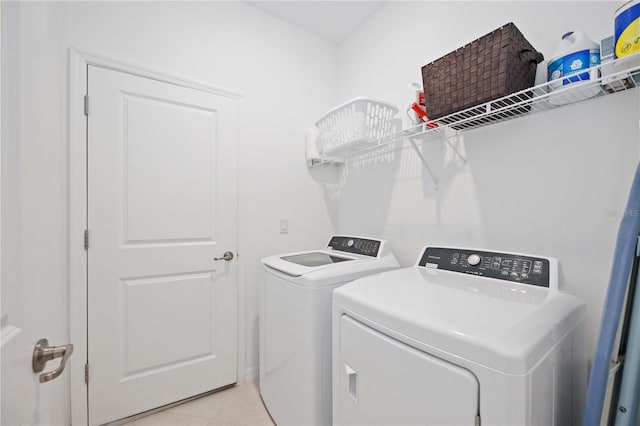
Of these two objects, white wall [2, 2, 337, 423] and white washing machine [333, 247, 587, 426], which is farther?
white washing machine [333, 247, 587, 426]

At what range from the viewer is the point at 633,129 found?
1.04 m

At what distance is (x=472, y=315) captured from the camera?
0.86 meters

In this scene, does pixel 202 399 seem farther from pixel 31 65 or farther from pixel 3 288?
pixel 31 65

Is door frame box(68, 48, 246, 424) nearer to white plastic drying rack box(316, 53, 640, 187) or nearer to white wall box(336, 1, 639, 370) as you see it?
white plastic drying rack box(316, 53, 640, 187)

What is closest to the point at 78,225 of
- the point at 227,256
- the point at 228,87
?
the point at 227,256

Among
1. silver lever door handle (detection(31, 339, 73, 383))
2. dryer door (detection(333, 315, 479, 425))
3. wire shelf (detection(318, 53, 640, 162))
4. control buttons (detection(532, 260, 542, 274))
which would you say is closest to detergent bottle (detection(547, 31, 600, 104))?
wire shelf (detection(318, 53, 640, 162))

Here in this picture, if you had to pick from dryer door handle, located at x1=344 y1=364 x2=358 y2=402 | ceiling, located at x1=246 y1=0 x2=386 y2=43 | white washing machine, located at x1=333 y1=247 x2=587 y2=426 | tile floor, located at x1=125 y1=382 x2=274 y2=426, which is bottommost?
tile floor, located at x1=125 y1=382 x2=274 y2=426

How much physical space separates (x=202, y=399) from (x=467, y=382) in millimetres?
1894

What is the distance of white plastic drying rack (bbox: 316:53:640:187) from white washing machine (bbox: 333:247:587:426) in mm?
653

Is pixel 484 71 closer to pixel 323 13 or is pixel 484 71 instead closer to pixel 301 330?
pixel 301 330

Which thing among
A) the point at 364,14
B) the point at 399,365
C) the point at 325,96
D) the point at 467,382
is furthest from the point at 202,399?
the point at 364,14

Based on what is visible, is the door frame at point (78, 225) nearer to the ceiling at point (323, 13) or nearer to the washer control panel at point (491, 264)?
the ceiling at point (323, 13)

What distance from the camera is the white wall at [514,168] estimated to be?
1109mm

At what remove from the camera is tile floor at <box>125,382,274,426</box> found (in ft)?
5.65
